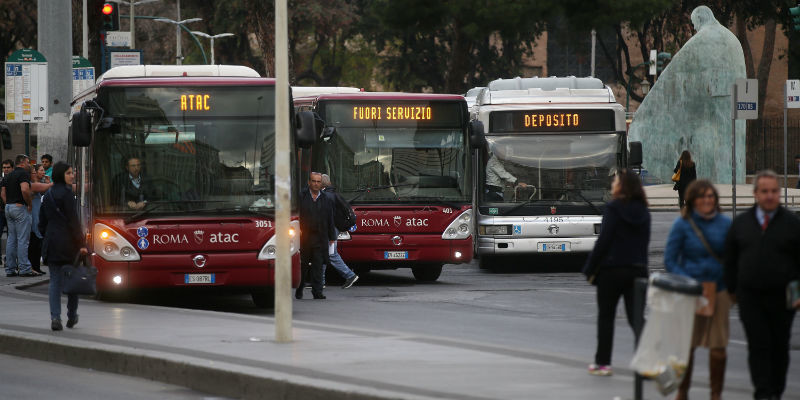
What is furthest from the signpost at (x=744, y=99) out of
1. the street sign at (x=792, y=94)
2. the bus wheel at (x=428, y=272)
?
the bus wheel at (x=428, y=272)

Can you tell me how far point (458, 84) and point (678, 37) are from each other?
64.7ft

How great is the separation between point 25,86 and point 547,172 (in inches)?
306

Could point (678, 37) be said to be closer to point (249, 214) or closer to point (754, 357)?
point (249, 214)

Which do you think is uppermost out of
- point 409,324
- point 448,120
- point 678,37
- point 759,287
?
point 678,37

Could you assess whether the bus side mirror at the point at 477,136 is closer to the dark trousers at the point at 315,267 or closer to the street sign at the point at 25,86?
the dark trousers at the point at 315,267

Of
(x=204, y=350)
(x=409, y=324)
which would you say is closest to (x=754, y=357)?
(x=204, y=350)

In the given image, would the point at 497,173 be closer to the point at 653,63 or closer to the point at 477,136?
the point at 477,136

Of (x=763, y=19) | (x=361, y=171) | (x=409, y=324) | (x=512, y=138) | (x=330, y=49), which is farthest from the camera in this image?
(x=330, y=49)

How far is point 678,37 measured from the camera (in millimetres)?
59875

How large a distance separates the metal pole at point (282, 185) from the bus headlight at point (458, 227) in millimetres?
7990

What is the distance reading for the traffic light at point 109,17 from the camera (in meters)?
22.2

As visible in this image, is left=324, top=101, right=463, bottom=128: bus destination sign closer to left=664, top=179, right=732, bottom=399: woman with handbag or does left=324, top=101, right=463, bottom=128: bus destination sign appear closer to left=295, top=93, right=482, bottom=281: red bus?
left=295, top=93, right=482, bottom=281: red bus

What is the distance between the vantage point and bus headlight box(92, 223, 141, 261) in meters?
14.6

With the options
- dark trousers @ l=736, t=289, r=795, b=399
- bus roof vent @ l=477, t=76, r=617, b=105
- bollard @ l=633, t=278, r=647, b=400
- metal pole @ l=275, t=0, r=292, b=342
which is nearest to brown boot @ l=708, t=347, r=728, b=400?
dark trousers @ l=736, t=289, r=795, b=399
